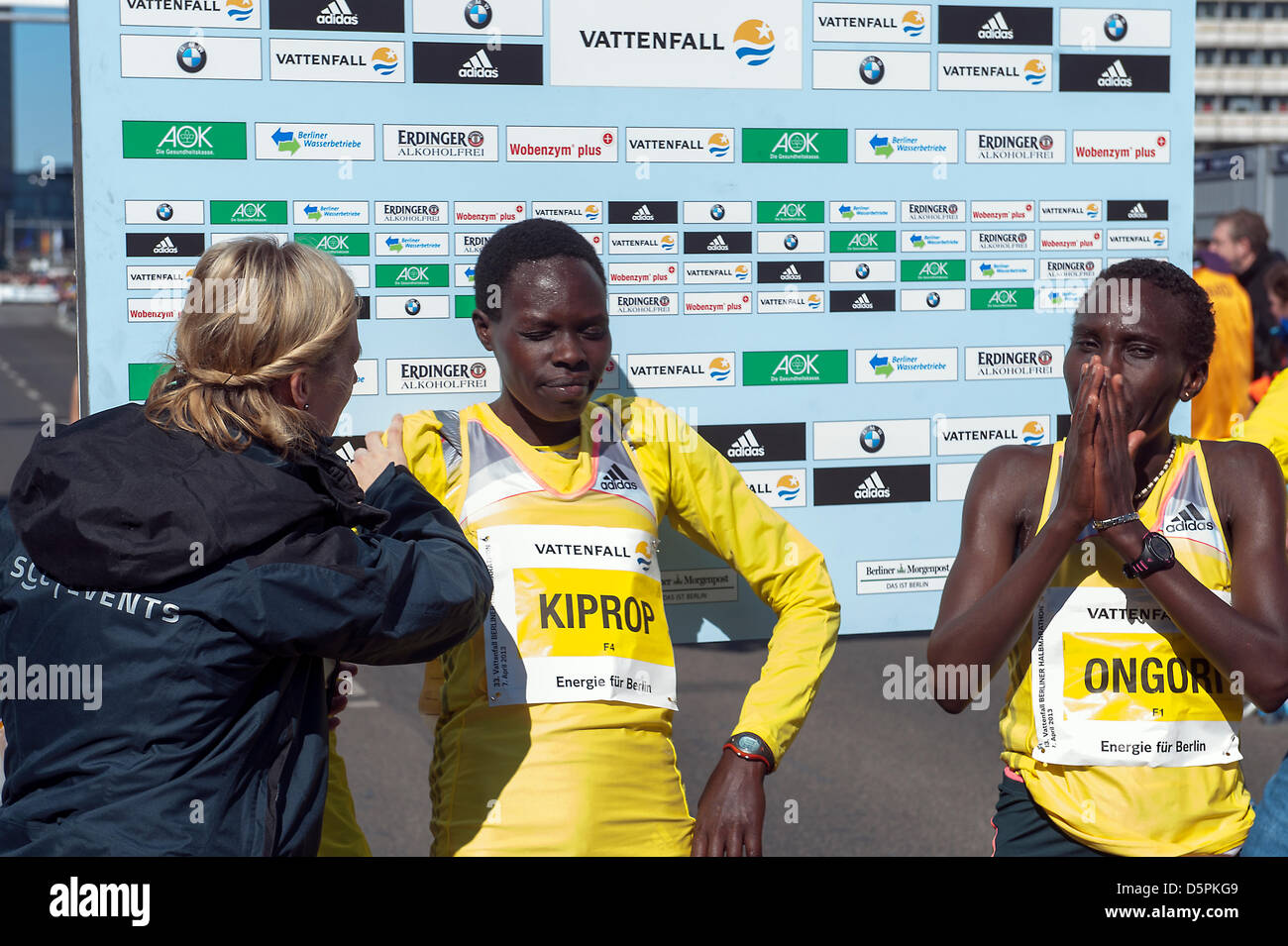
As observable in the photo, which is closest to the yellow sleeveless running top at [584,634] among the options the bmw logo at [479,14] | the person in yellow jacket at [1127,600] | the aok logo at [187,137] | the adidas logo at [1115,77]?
the person in yellow jacket at [1127,600]

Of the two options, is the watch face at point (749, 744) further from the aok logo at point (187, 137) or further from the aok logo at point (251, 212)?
the aok logo at point (187, 137)

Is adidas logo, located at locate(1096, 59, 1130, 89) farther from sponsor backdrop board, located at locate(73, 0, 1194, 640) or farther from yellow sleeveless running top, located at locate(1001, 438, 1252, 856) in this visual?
yellow sleeveless running top, located at locate(1001, 438, 1252, 856)

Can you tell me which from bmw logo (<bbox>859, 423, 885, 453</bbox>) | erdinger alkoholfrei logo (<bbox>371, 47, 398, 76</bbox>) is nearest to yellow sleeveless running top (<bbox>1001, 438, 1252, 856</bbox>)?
bmw logo (<bbox>859, 423, 885, 453</bbox>)

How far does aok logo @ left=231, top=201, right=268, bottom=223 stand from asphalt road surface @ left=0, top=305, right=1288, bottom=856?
5.74 ft

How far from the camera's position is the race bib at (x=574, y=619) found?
2461 mm

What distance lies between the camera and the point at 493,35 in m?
3.01

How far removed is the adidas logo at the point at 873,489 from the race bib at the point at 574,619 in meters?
0.89

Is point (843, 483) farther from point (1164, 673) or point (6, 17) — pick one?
point (6, 17)

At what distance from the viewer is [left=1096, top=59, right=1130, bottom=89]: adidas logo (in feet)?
11.0

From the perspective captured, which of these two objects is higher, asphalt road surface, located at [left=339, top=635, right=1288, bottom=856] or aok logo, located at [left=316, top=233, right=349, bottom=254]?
aok logo, located at [left=316, top=233, right=349, bottom=254]

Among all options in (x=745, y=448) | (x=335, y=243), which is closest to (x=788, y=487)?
(x=745, y=448)

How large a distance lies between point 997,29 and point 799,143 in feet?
1.98

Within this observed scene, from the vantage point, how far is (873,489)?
333 centimetres

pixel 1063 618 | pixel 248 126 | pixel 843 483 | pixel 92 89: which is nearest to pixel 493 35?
pixel 248 126
